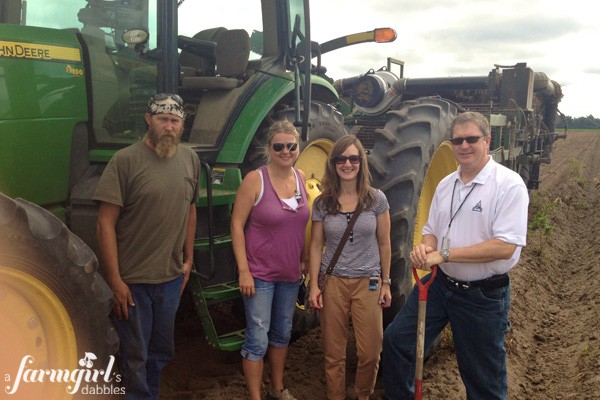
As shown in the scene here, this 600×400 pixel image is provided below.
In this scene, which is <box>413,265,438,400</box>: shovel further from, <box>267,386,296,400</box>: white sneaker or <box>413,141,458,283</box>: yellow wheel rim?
<box>413,141,458,283</box>: yellow wheel rim

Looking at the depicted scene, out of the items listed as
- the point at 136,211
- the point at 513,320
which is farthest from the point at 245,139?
the point at 513,320

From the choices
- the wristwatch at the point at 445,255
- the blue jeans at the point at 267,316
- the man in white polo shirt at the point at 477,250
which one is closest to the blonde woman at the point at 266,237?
the blue jeans at the point at 267,316

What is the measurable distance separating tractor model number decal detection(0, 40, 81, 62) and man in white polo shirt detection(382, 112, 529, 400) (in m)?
2.05

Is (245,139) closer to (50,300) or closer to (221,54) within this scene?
(221,54)

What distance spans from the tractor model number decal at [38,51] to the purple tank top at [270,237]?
1.22m

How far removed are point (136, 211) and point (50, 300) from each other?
554 mm

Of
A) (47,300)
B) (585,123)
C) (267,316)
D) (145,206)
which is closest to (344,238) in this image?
(267,316)

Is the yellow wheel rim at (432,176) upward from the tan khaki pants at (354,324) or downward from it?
upward

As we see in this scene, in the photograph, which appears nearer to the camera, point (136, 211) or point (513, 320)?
point (136, 211)

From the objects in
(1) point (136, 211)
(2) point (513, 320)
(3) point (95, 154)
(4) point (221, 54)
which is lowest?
(2) point (513, 320)

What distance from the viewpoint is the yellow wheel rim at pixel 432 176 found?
185 inches

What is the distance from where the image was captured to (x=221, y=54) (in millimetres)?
3588

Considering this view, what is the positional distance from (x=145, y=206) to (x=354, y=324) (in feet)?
4.37

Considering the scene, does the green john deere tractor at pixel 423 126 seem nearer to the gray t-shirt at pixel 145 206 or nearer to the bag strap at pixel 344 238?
the bag strap at pixel 344 238
